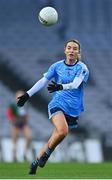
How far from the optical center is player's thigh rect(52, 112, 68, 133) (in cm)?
1221

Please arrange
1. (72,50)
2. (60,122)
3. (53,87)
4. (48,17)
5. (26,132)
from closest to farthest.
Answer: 1. (53,87)
2. (60,122)
3. (72,50)
4. (48,17)
5. (26,132)

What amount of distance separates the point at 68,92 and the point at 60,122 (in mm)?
562

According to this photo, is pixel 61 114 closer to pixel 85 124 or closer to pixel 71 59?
pixel 71 59

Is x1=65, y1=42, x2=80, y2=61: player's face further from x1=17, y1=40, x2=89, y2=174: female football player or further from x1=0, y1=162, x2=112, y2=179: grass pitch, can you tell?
x1=0, y1=162, x2=112, y2=179: grass pitch

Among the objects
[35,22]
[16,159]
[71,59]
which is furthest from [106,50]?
[71,59]

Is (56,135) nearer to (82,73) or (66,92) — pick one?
(66,92)

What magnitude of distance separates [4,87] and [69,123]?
11460 millimetres

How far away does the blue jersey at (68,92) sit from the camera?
12531 millimetres

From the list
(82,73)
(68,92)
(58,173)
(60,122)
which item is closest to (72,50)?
(82,73)

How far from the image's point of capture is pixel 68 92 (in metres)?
12.6

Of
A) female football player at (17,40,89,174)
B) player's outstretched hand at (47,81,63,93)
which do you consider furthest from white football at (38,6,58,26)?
player's outstretched hand at (47,81,63,93)

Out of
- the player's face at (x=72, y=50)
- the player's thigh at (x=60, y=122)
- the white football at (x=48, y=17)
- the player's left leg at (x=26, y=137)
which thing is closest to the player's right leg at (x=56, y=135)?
the player's thigh at (x=60, y=122)

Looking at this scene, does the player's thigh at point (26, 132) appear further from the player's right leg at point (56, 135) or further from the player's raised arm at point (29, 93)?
the player's right leg at point (56, 135)

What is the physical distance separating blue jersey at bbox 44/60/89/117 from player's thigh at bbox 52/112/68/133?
0.52ft
